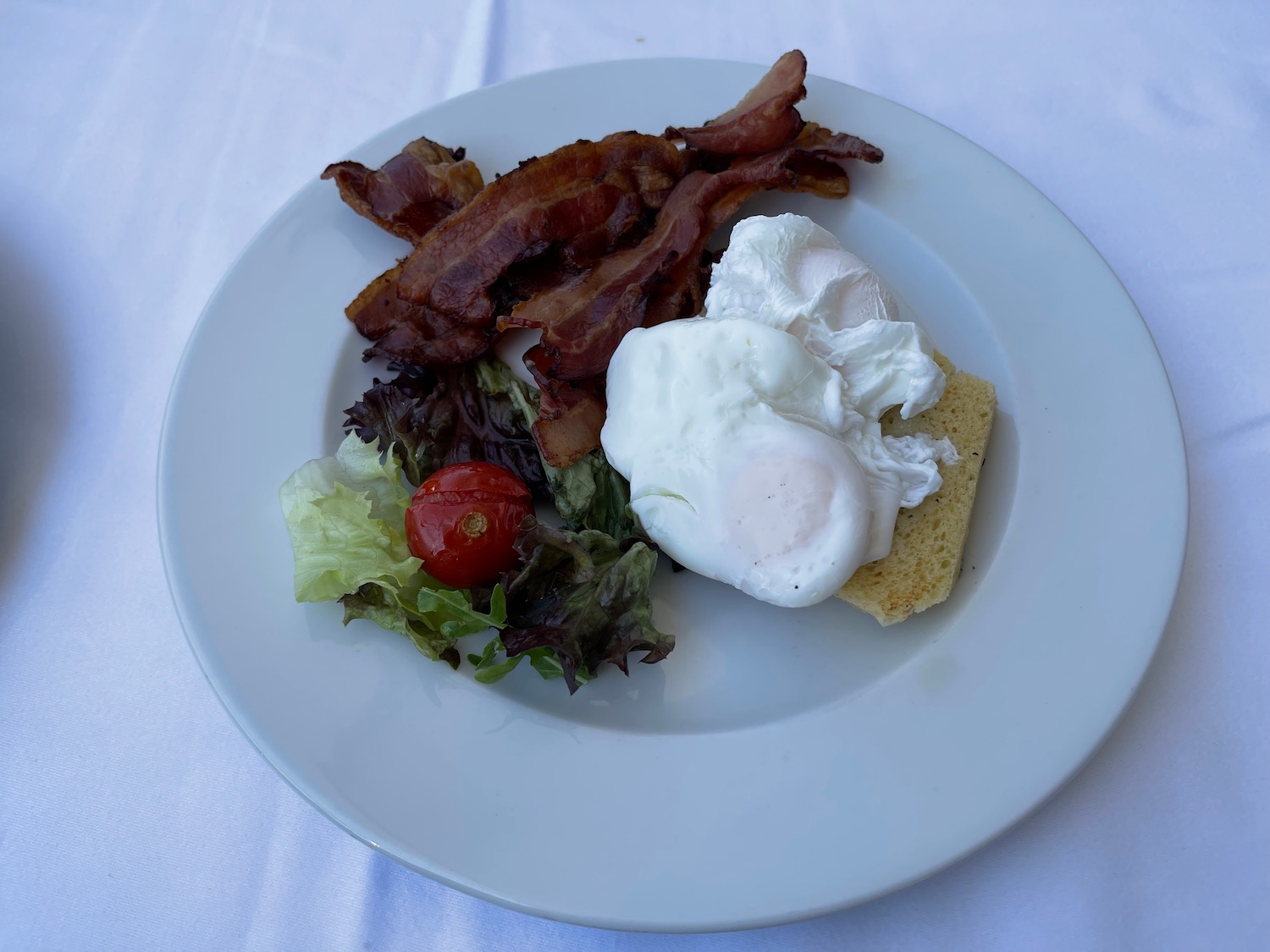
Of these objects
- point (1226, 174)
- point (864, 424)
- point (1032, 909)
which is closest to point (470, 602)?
point (864, 424)

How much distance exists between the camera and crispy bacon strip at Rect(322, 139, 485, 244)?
2.36 m

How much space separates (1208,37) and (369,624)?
354cm

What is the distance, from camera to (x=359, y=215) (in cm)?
244

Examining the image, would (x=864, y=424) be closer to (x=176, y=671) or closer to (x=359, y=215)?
(x=359, y=215)

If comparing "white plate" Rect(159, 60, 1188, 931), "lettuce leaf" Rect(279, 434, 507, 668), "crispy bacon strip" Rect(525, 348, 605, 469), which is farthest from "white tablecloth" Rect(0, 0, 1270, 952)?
"crispy bacon strip" Rect(525, 348, 605, 469)

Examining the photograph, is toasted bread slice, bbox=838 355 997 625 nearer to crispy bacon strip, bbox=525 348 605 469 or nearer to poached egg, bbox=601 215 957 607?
poached egg, bbox=601 215 957 607

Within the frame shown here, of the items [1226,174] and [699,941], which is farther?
[1226,174]

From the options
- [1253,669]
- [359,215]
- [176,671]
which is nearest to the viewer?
[1253,669]

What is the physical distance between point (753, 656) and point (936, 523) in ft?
1.84

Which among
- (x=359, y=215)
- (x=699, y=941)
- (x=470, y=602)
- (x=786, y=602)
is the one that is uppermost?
(x=359, y=215)

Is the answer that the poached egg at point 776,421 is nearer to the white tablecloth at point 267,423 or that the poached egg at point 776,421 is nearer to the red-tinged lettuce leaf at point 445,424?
the red-tinged lettuce leaf at point 445,424

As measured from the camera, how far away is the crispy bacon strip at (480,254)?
89.1 inches

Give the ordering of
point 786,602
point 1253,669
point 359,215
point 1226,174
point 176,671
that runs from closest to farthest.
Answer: point 786,602, point 1253,669, point 176,671, point 359,215, point 1226,174

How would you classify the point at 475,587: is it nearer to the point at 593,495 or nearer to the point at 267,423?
the point at 593,495
